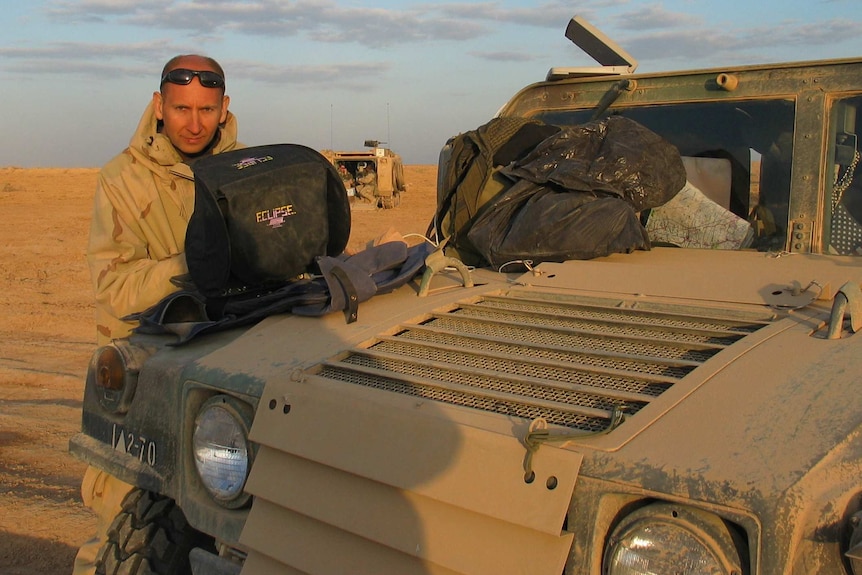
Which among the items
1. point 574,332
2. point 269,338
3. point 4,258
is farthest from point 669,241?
point 4,258

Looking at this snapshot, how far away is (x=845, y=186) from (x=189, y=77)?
2.24 metres

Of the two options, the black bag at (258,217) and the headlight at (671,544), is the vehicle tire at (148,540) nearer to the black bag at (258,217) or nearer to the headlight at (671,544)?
the black bag at (258,217)

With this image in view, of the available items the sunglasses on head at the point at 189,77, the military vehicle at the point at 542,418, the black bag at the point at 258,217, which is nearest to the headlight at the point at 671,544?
the military vehicle at the point at 542,418

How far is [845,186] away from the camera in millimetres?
3037

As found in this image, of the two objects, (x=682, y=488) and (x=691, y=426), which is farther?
(x=691, y=426)

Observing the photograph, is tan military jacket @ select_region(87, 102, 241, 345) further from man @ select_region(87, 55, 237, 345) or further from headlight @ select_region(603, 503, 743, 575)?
headlight @ select_region(603, 503, 743, 575)

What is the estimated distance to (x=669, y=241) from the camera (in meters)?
3.29

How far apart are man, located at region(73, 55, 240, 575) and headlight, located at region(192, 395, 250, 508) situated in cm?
68

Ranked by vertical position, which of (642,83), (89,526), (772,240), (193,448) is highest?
(642,83)

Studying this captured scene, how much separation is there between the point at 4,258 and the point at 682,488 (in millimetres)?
13079

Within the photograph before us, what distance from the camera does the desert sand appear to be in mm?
4141

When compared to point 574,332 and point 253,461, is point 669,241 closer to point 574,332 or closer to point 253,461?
point 574,332

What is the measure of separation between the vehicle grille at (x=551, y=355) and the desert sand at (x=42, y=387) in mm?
1289

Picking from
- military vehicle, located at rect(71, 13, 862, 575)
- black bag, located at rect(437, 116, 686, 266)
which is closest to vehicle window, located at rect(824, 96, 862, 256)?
military vehicle, located at rect(71, 13, 862, 575)
